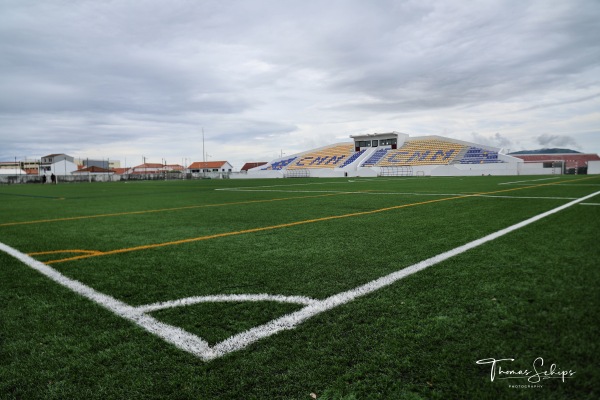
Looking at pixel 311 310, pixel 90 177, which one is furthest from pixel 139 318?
pixel 90 177

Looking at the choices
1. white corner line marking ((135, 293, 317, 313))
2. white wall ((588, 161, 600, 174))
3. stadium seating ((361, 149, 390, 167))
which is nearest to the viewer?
white corner line marking ((135, 293, 317, 313))

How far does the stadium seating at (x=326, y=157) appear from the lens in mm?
59000

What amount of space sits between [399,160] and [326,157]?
13417 millimetres

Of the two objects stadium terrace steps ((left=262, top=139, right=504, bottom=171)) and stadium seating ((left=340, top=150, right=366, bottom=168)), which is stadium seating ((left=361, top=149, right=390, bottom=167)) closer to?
stadium terrace steps ((left=262, top=139, right=504, bottom=171))

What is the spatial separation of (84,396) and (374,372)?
119 centimetres

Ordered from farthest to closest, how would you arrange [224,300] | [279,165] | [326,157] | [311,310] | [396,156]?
1. [279,165]
2. [326,157]
3. [396,156]
4. [224,300]
5. [311,310]

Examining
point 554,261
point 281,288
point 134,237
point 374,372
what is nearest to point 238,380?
point 374,372

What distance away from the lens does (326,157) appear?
2447 inches

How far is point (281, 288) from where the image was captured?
2.76 m

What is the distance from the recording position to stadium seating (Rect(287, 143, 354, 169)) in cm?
5900
